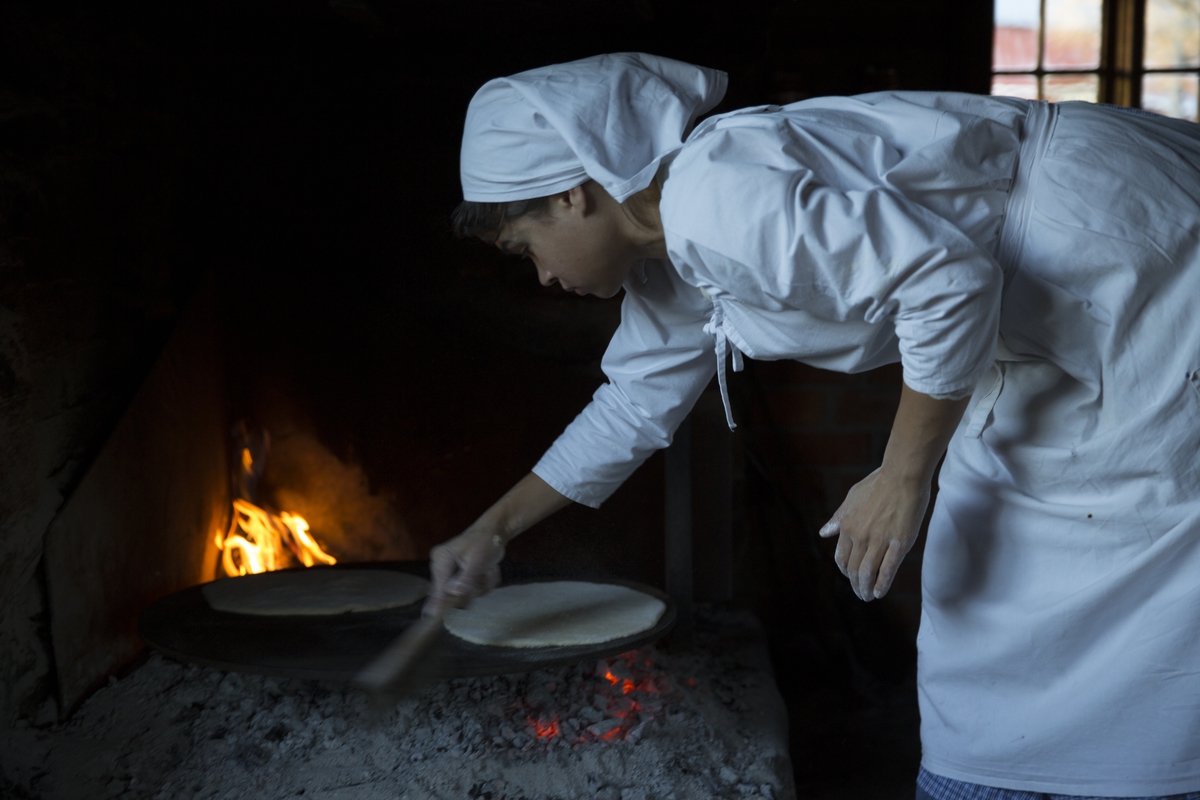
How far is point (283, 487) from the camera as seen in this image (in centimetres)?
224

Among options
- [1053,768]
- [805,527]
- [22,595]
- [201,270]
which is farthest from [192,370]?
[1053,768]

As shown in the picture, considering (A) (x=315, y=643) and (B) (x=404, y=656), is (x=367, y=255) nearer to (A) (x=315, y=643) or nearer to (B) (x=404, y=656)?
(A) (x=315, y=643)

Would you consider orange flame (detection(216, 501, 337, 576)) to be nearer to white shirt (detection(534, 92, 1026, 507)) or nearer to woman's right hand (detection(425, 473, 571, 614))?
woman's right hand (detection(425, 473, 571, 614))

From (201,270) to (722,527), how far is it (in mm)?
1306

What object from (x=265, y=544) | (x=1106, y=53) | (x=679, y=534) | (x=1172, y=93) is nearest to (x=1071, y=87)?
(x=1106, y=53)

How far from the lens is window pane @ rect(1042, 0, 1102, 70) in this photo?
2.47 metres

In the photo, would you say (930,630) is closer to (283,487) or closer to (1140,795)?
(1140,795)

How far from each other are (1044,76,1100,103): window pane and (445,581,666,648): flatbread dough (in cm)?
173

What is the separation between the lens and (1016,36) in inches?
96.3

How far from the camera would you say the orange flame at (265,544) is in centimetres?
224

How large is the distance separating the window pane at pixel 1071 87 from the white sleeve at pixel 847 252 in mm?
1868

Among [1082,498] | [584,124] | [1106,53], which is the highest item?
[584,124]

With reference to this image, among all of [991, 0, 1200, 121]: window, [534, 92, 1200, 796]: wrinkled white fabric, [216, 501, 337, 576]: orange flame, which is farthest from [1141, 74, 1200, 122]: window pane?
[216, 501, 337, 576]: orange flame

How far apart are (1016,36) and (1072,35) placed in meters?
0.16
